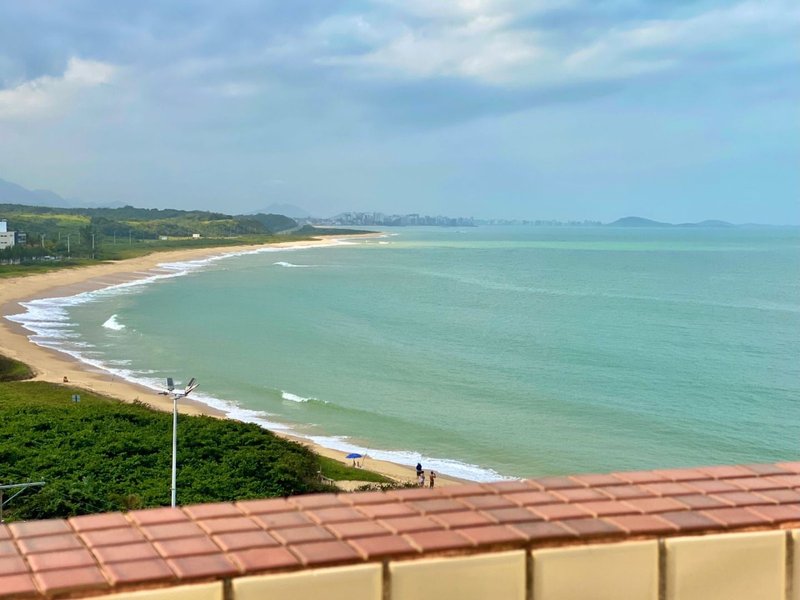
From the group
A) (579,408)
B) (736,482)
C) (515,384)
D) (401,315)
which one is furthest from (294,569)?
(401,315)

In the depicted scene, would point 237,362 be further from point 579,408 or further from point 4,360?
point 579,408

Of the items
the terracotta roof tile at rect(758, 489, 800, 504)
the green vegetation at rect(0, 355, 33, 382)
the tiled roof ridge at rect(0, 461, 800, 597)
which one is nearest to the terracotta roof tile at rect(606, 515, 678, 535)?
the tiled roof ridge at rect(0, 461, 800, 597)

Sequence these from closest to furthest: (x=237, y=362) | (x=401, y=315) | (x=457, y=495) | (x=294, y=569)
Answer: (x=294, y=569) < (x=457, y=495) < (x=237, y=362) < (x=401, y=315)

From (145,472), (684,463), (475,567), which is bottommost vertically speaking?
(684,463)

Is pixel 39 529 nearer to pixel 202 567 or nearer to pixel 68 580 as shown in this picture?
pixel 68 580

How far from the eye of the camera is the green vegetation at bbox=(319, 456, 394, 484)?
71.7ft

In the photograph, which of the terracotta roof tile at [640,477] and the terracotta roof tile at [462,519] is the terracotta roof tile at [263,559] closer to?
the terracotta roof tile at [462,519]

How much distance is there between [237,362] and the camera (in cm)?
4094

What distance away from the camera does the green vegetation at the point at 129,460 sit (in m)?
17.0

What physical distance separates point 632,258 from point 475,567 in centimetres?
13232

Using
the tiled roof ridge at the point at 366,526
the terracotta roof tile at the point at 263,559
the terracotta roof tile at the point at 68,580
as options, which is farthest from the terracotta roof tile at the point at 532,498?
the terracotta roof tile at the point at 68,580

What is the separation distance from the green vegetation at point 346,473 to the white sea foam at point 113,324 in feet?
103

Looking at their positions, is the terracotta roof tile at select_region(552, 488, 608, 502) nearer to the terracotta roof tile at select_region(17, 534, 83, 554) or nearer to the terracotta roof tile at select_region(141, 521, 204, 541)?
the terracotta roof tile at select_region(141, 521, 204, 541)

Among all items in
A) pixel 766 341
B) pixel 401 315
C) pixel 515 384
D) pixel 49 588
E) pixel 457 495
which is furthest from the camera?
pixel 401 315
